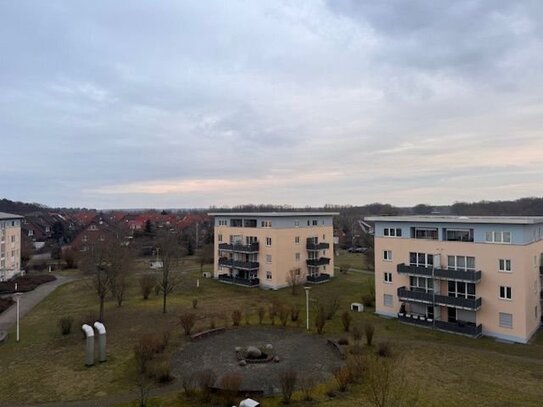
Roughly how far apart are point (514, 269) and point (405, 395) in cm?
1577

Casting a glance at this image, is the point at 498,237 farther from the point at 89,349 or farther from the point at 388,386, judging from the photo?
the point at 89,349

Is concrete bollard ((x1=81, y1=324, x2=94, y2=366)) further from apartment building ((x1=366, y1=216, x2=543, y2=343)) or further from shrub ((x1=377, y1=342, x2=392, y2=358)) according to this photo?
apartment building ((x1=366, y1=216, x2=543, y2=343))

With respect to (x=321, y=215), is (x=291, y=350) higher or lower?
lower

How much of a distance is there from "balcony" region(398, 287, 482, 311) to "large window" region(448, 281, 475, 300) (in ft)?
2.09

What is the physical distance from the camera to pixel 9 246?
5741 centimetres

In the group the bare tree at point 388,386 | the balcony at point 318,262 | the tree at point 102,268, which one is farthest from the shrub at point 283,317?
the balcony at point 318,262

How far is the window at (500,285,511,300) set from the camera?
2867 centimetres

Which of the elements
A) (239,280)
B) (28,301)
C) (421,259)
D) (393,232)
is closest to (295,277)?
(239,280)

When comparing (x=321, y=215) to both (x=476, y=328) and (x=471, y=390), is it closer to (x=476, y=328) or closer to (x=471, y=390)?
(x=476, y=328)

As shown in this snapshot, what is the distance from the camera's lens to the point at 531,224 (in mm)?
28656

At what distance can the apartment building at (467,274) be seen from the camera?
2842 cm

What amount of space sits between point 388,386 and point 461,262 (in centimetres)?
1868

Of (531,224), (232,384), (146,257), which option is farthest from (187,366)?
(146,257)

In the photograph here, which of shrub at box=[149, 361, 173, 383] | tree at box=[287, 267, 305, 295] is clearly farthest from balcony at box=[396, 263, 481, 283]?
shrub at box=[149, 361, 173, 383]
